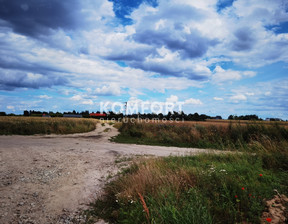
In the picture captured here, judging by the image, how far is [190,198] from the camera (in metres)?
4.51

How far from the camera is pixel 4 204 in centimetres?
554

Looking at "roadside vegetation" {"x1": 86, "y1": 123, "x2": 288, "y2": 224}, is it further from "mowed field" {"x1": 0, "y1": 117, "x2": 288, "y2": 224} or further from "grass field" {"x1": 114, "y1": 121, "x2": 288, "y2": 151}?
"grass field" {"x1": 114, "y1": 121, "x2": 288, "y2": 151}

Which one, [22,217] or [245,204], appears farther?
[22,217]

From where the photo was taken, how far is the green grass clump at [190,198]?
3.90 metres

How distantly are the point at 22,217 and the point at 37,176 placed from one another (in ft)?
9.79

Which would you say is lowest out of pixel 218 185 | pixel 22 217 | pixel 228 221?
pixel 22 217

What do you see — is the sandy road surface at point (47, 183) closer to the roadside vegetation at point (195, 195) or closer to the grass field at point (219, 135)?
the roadside vegetation at point (195, 195)

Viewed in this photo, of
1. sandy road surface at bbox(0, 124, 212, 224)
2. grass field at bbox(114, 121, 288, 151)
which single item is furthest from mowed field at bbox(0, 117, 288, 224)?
grass field at bbox(114, 121, 288, 151)

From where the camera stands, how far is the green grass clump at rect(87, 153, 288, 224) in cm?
390

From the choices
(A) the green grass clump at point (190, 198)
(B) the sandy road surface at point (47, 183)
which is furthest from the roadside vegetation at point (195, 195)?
(B) the sandy road surface at point (47, 183)

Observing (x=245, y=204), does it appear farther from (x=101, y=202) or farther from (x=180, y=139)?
(x=180, y=139)

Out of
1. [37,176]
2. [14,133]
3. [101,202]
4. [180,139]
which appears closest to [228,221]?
[101,202]

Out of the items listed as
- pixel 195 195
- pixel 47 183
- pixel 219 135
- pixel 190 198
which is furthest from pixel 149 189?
pixel 219 135

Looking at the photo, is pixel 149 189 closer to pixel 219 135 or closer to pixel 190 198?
pixel 190 198
